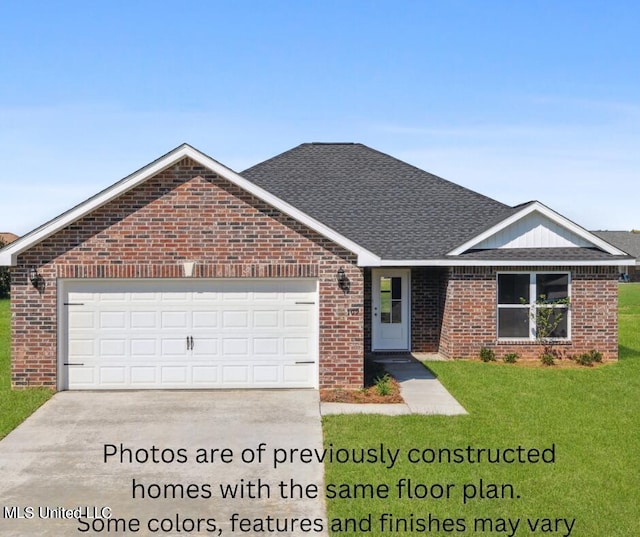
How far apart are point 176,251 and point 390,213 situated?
8116 mm

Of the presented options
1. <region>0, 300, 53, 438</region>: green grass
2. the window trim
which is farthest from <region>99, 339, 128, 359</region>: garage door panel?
the window trim

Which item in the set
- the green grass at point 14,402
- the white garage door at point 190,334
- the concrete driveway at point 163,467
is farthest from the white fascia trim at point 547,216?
the green grass at point 14,402

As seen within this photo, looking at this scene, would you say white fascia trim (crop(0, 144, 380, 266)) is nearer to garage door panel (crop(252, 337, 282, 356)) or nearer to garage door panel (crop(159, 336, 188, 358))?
garage door panel (crop(252, 337, 282, 356))

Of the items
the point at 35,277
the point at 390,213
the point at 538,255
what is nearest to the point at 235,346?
the point at 35,277

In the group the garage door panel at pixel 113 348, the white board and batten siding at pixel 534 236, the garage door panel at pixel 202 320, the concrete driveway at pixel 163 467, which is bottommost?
the concrete driveway at pixel 163 467

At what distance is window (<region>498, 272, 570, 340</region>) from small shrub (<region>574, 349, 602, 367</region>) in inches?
24.0

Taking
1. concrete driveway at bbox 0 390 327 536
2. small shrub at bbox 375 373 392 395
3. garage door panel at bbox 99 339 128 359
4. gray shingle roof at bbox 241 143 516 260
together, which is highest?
gray shingle roof at bbox 241 143 516 260

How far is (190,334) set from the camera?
13203mm

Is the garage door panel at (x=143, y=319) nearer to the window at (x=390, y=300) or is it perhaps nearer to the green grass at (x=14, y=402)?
the green grass at (x=14, y=402)

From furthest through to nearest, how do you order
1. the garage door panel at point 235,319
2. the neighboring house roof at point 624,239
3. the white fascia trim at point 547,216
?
the neighboring house roof at point 624,239 → the white fascia trim at point 547,216 → the garage door panel at point 235,319

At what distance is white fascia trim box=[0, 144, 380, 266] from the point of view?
1260cm

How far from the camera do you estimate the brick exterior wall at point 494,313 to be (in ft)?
55.5

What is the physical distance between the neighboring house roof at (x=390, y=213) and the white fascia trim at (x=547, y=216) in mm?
25

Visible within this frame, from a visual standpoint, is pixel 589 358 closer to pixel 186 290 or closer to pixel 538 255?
pixel 538 255
